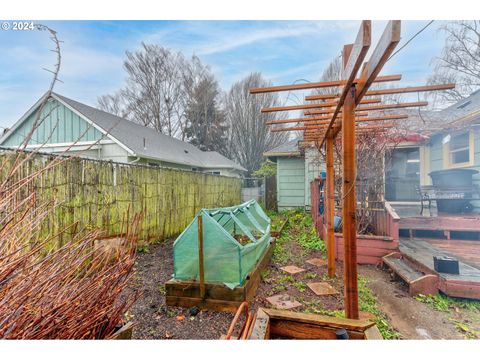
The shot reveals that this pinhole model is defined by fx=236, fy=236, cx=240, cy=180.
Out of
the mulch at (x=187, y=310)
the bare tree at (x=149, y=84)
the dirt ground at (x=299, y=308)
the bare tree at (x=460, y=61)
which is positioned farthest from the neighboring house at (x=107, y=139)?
the bare tree at (x=460, y=61)

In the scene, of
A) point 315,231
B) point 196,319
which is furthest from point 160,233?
point 315,231

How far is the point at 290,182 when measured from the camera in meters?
7.14

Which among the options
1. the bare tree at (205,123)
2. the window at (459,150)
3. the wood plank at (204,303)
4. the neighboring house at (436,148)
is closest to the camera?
the wood plank at (204,303)

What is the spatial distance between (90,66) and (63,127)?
4.89 m

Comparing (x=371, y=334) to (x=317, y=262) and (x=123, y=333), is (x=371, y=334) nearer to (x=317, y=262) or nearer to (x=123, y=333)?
(x=123, y=333)

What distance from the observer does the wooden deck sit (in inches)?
82.0

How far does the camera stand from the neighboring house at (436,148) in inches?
124

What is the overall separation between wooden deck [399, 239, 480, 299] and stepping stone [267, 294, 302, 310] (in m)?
1.37

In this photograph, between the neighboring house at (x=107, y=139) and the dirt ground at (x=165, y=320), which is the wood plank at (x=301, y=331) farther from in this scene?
the neighboring house at (x=107, y=139)

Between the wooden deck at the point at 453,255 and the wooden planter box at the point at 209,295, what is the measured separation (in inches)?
71.2

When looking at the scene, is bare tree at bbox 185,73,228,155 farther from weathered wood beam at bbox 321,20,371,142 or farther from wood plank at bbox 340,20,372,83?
wood plank at bbox 340,20,372,83

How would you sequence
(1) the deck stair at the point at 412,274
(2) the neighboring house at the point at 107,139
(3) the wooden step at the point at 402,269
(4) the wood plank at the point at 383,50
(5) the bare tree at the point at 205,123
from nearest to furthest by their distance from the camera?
(4) the wood plank at the point at 383,50 < (1) the deck stair at the point at 412,274 < (3) the wooden step at the point at 402,269 < (2) the neighboring house at the point at 107,139 < (5) the bare tree at the point at 205,123

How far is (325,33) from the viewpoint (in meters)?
1.64
